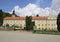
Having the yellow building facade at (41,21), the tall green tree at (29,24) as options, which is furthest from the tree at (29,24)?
the yellow building facade at (41,21)

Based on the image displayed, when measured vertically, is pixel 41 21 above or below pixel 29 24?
above

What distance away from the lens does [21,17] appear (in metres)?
143

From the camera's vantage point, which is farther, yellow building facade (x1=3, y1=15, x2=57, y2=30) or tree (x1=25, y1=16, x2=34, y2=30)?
yellow building facade (x1=3, y1=15, x2=57, y2=30)

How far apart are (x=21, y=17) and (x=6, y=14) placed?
66.2 feet

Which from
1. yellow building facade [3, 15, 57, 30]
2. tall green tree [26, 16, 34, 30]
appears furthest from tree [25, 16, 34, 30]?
yellow building facade [3, 15, 57, 30]

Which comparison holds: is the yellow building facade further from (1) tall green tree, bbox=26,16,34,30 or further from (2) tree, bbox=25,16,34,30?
(2) tree, bbox=25,16,34,30

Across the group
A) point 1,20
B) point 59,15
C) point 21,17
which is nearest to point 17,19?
point 21,17

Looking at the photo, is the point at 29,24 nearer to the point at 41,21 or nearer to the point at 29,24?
the point at 29,24

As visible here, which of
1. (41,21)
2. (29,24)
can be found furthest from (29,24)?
(41,21)

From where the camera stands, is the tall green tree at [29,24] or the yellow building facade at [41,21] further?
the yellow building facade at [41,21]

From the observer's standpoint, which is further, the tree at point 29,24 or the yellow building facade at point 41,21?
the yellow building facade at point 41,21

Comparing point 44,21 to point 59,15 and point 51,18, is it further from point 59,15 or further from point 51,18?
point 59,15

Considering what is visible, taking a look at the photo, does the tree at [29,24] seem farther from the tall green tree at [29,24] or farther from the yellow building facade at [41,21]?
the yellow building facade at [41,21]

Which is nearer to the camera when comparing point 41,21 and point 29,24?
point 29,24
